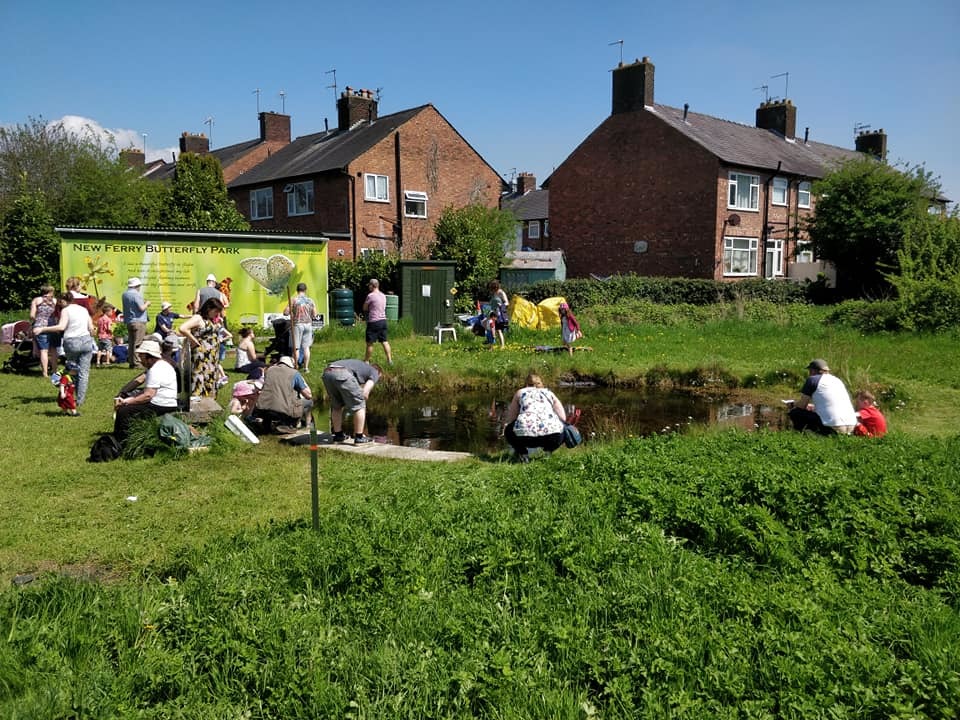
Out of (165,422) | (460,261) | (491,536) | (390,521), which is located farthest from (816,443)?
(460,261)

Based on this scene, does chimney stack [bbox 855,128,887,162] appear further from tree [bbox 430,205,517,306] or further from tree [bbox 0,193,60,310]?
tree [bbox 0,193,60,310]

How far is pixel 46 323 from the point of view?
14602 millimetres

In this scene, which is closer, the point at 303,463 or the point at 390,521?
the point at 390,521

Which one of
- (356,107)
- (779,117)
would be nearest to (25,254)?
(356,107)

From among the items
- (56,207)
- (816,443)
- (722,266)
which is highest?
(56,207)

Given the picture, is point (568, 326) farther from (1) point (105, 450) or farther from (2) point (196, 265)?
(1) point (105, 450)

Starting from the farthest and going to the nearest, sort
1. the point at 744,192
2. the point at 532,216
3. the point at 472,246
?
the point at 532,216 → the point at 744,192 → the point at 472,246

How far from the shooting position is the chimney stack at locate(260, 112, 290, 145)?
4922 centimetres

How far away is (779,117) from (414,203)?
857 inches

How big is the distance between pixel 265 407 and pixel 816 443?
22.4 feet

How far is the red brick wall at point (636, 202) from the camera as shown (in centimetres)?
3412

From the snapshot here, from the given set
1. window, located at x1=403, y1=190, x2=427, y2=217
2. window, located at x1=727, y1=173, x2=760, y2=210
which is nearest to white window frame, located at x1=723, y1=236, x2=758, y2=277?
window, located at x1=727, y1=173, x2=760, y2=210

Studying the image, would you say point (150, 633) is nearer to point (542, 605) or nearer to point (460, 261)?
point (542, 605)

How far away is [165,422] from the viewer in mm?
8906
